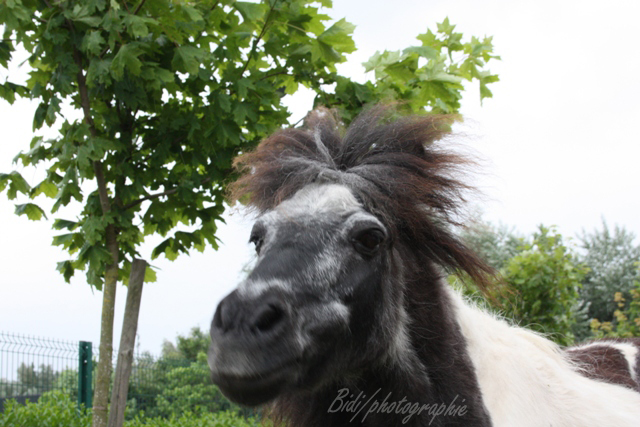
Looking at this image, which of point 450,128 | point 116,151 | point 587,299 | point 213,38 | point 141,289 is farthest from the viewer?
point 587,299

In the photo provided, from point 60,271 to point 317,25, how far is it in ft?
8.33

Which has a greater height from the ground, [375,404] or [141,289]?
[141,289]

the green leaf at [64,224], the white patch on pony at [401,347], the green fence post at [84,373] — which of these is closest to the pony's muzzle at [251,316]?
the white patch on pony at [401,347]

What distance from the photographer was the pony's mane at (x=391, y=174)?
2418mm

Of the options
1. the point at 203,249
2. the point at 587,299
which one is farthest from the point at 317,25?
the point at 587,299

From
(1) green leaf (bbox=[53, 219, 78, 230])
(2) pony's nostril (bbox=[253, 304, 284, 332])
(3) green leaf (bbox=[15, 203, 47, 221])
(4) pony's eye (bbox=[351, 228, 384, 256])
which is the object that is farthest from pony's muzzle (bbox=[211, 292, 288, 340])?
(3) green leaf (bbox=[15, 203, 47, 221])

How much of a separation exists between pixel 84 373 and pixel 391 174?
663 centimetres

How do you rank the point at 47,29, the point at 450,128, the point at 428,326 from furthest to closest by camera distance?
the point at 47,29 → the point at 450,128 → the point at 428,326

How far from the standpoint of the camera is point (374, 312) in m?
2.14

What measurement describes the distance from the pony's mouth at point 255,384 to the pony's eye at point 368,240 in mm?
530

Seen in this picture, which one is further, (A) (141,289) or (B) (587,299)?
(B) (587,299)

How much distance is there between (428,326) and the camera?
7.61 feet

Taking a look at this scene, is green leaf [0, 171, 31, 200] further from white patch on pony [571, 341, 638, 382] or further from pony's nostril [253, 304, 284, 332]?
white patch on pony [571, 341, 638, 382]

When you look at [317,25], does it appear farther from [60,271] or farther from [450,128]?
[60,271]
